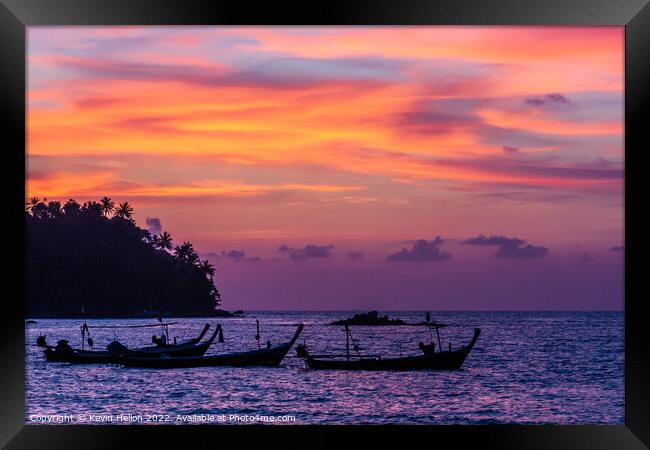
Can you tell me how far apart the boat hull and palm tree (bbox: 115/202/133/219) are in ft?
113

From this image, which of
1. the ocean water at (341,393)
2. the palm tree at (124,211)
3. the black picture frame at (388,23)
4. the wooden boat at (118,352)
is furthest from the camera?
the palm tree at (124,211)

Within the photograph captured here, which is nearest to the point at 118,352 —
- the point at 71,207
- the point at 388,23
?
the point at 388,23

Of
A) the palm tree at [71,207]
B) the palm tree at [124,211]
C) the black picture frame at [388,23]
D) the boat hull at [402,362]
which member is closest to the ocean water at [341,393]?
the boat hull at [402,362]

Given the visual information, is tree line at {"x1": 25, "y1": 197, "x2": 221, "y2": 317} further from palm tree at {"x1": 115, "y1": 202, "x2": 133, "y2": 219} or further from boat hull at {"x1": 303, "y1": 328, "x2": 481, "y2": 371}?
boat hull at {"x1": 303, "y1": 328, "x2": 481, "y2": 371}

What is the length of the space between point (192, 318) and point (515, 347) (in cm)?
2820

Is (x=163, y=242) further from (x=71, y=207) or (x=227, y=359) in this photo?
(x=227, y=359)

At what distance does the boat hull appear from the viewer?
21891 millimetres

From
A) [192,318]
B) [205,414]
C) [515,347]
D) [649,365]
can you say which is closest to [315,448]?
[649,365]

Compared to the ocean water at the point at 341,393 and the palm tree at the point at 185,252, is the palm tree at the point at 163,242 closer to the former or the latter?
the palm tree at the point at 185,252

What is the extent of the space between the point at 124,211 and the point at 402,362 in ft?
116

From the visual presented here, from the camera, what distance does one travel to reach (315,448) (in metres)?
5.99

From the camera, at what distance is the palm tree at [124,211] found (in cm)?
5491

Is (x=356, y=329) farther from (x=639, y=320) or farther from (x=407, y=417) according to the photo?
(x=639, y=320)

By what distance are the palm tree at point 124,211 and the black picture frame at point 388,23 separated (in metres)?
50.2
